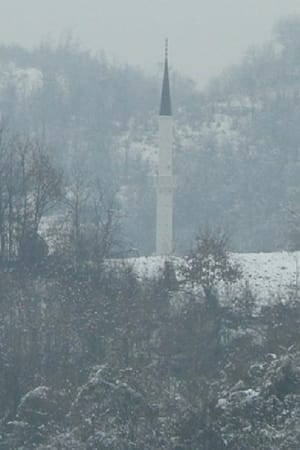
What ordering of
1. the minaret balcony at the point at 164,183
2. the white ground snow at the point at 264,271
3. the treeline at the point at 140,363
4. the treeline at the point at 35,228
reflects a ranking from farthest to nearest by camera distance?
the minaret balcony at the point at 164,183 → the treeline at the point at 35,228 → the white ground snow at the point at 264,271 → the treeline at the point at 140,363

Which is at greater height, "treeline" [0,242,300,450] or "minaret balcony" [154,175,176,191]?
"minaret balcony" [154,175,176,191]

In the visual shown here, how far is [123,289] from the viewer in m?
31.9

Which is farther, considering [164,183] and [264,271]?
[164,183]

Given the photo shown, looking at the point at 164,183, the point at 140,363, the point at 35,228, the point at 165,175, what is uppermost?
the point at 165,175

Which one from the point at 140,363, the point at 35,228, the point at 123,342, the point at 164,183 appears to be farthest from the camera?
the point at 164,183

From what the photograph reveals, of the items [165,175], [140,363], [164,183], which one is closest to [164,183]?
[164,183]

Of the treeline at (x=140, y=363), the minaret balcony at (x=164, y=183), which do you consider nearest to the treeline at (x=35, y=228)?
the treeline at (x=140, y=363)

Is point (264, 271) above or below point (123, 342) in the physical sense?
above

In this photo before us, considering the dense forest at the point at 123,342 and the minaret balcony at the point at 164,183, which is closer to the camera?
the dense forest at the point at 123,342

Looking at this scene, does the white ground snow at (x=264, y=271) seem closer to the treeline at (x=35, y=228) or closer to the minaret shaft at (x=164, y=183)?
the treeline at (x=35, y=228)

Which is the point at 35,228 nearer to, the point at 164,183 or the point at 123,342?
the point at 123,342

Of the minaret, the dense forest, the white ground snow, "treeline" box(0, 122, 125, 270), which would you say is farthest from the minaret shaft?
the white ground snow

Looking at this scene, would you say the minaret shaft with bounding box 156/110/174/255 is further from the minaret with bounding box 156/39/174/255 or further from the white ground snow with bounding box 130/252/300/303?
the white ground snow with bounding box 130/252/300/303

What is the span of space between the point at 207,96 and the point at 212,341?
7184cm
